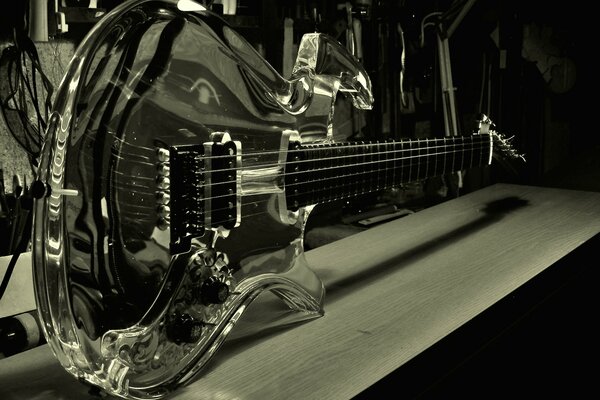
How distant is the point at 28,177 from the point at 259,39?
656mm

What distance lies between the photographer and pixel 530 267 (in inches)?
43.1

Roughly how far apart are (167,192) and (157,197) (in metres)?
0.01

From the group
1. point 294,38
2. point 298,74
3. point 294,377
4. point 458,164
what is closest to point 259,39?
point 294,38

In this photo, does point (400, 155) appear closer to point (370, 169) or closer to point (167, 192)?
point (370, 169)

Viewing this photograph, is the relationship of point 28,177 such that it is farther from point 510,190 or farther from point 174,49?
point 510,190

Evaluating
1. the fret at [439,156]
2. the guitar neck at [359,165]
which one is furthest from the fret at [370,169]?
the fret at [439,156]

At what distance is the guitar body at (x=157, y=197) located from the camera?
58 cm

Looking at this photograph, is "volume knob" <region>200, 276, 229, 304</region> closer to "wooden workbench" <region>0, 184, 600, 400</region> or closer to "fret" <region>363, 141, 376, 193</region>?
"wooden workbench" <region>0, 184, 600, 400</region>

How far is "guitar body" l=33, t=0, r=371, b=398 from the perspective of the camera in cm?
58

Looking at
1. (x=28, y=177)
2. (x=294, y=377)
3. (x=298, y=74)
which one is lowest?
(x=294, y=377)

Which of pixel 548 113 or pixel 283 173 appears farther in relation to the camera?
pixel 548 113

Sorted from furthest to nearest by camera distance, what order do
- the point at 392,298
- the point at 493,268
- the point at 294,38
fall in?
the point at 294,38 → the point at 493,268 → the point at 392,298

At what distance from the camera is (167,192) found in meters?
0.67

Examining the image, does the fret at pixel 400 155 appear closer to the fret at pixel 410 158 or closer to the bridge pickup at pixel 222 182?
the fret at pixel 410 158
